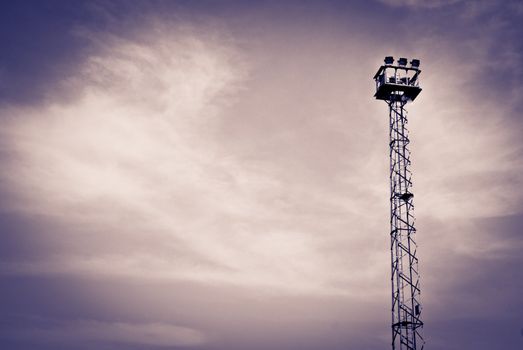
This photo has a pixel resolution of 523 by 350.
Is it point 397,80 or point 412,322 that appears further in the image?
point 397,80

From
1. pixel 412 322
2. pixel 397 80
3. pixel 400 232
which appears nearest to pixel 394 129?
pixel 397 80

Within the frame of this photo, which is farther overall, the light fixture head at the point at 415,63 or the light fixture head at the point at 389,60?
the light fixture head at the point at 415,63

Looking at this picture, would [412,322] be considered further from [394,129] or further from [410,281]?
[394,129]

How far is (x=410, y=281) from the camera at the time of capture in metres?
58.3

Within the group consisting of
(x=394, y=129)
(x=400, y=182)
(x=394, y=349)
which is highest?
(x=394, y=129)

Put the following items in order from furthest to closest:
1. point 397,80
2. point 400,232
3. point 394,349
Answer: point 397,80 → point 400,232 → point 394,349

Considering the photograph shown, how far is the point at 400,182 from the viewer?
61781mm

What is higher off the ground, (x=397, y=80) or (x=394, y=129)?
(x=397, y=80)

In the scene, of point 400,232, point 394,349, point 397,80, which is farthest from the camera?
point 397,80

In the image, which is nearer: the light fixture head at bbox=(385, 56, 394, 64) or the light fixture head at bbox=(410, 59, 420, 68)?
the light fixture head at bbox=(385, 56, 394, 64)

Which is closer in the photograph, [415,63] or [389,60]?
[389,60]

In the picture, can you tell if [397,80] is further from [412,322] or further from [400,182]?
[412,322]

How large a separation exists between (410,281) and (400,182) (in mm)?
11344

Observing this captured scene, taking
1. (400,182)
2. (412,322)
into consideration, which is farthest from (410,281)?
(400,182)
